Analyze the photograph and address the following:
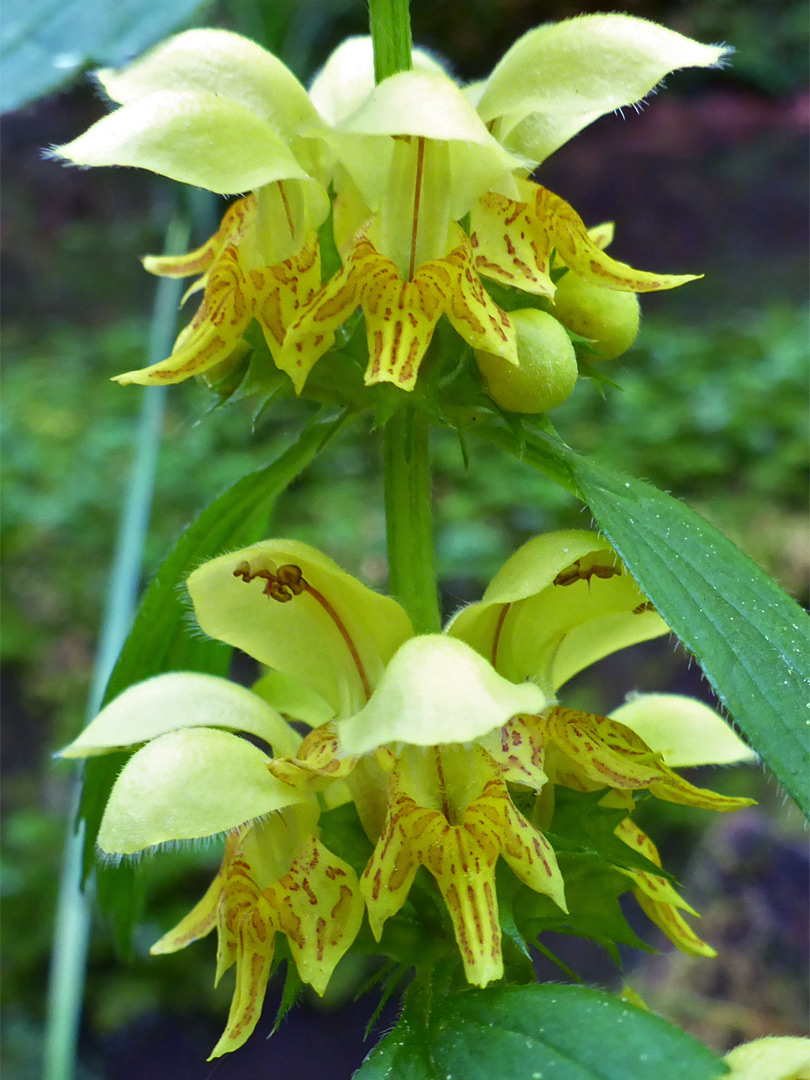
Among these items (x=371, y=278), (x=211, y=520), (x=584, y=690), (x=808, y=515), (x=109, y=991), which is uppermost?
(x=371, y=278)

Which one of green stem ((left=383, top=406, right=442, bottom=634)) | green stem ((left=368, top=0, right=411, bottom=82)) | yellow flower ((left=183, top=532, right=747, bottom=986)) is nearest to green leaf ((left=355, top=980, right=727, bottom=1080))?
yellow flower ((left=183, top=532, right=747, bottom=986))

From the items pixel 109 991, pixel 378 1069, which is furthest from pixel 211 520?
pixel 109 991

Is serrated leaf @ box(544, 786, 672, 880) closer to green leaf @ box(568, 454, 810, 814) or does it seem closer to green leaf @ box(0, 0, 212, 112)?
green leaf @ box(568, 454, 810, 814)

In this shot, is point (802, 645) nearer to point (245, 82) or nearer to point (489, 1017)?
point (489, 1017)

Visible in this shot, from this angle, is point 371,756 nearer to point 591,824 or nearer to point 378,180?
point 591,824

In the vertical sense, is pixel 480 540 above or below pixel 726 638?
below

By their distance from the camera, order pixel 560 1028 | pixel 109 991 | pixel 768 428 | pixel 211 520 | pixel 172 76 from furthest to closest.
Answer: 1. pixel 768 428
2. pixel 109 991
3. pixel 211 520
4. pixel 172 76
5. pixel 560 1028

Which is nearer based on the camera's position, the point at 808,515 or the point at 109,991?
the point at 109,991
